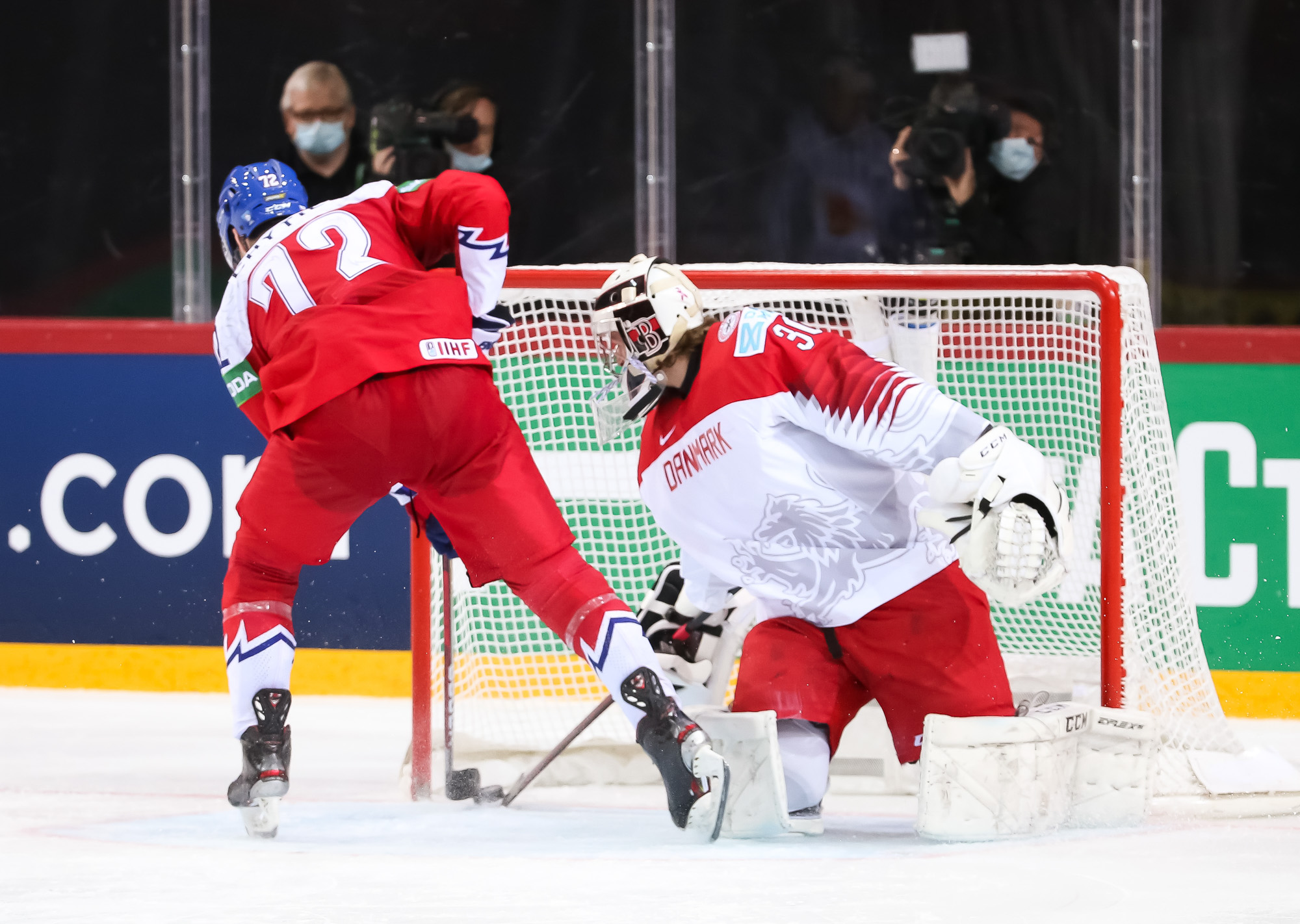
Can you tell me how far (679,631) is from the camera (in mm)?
3008

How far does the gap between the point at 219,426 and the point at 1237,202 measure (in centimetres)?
278

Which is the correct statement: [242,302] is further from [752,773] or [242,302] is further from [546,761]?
[752,773]

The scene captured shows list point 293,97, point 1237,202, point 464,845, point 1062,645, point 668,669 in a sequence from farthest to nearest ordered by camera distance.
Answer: point 293,97
point 1237,202
point 1062,645
point 668,669
point 464,845

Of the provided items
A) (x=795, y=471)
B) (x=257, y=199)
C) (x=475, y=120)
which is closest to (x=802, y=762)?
(x=795, y=471)

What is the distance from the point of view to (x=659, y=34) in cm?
451

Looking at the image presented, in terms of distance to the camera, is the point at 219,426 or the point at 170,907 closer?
the point at 170,907

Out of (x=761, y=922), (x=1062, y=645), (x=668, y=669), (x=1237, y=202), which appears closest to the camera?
(x=761, y=922)

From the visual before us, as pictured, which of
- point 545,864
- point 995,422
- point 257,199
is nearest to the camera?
point 545,864

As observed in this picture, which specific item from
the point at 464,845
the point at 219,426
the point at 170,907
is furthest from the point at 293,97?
the point at 170,907

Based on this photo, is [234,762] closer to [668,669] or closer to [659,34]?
[668,669]

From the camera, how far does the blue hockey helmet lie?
2.85m

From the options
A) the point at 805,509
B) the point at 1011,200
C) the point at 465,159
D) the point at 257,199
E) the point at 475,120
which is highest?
the point at 475,120

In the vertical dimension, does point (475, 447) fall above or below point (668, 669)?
above

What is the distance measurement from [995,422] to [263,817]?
1781 mm
